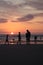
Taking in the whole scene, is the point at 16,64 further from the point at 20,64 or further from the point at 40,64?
the point at 40,64

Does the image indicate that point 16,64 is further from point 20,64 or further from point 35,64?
point 35,64

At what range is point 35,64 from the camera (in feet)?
42.3

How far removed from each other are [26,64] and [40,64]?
80cm

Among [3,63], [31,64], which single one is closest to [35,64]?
[31,64]

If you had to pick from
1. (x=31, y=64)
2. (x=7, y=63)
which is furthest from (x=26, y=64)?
(x=7, y=63)

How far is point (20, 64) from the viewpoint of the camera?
12906 mm

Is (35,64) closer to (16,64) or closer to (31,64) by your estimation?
(31,64)

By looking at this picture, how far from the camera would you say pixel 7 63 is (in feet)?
43.6

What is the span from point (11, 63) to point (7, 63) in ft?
0.77

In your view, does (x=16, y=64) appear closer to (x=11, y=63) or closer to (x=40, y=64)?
(x=11, y=63)

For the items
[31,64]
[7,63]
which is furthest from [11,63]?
[31,64]

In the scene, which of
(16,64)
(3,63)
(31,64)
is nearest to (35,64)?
(31,64)

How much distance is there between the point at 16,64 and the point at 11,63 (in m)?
0.49

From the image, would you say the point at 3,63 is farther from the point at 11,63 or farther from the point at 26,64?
the point at 26,64
